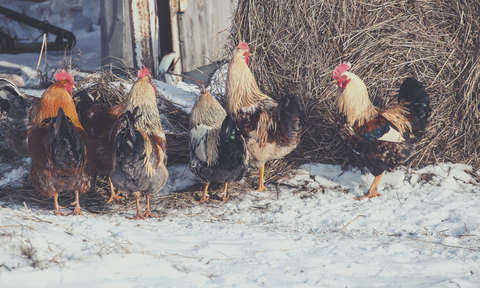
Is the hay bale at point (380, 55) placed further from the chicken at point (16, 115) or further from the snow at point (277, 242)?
the chicken at point (16, 115)

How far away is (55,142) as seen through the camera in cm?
298

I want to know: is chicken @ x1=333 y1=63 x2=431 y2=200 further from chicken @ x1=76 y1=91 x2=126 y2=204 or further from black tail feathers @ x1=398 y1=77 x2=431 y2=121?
chicken @ x1=76 y1=91 x2=126 y2=204

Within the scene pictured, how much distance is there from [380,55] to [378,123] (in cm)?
83

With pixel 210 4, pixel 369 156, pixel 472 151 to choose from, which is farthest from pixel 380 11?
pixel 210 4

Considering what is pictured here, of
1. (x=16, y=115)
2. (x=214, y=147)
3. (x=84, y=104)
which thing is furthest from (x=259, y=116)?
(x=16, y=115)

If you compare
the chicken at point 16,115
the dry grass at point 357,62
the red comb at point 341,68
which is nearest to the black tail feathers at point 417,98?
the dry grass at point 357,62

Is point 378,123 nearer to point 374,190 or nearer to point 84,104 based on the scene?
point 374,190

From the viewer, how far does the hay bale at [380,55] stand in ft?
12.3

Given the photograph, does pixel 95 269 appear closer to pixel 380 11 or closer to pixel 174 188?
pixel 174 188

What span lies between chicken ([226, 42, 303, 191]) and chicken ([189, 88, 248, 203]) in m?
0.26

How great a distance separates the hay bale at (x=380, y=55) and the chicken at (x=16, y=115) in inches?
105

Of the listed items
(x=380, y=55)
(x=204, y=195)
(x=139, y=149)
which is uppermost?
(x=380, y=55)

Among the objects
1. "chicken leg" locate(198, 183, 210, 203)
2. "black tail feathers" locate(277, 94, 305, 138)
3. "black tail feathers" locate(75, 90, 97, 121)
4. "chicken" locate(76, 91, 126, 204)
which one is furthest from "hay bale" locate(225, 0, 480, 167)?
"black tail feathers" locate(75, 90, 97, 121)

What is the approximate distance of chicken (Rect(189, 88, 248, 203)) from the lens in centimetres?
334
